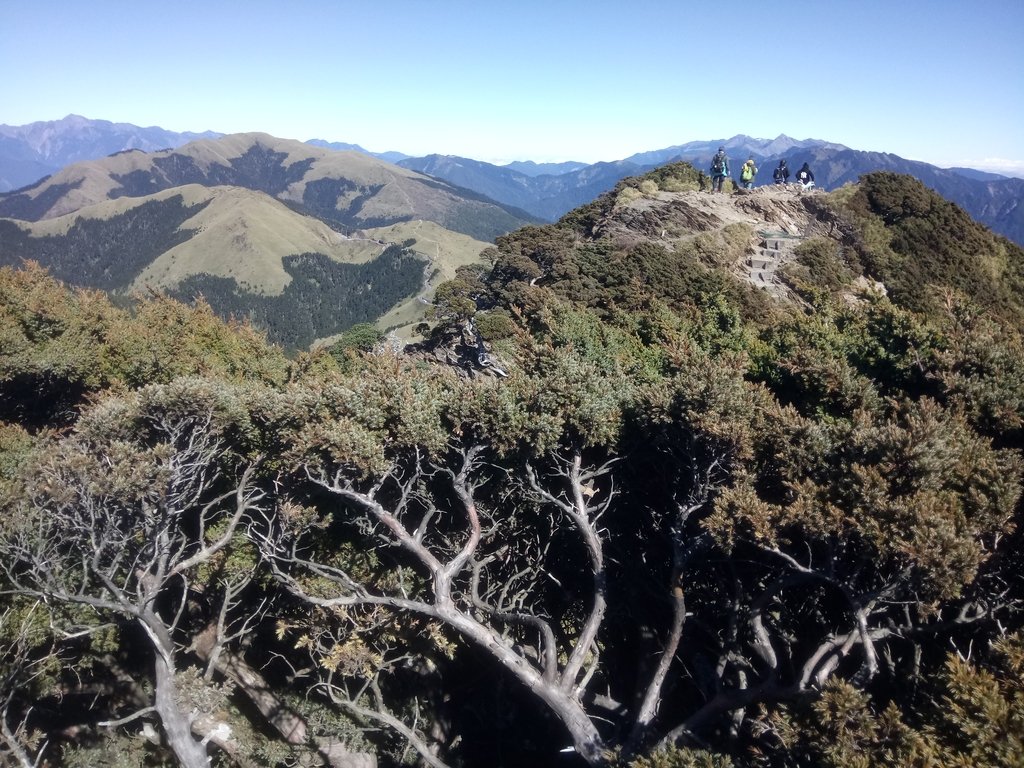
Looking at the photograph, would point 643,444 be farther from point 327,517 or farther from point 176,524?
point 176,524

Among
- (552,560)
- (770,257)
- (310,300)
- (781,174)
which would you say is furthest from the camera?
(310,300)

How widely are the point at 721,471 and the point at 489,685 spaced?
7448mm

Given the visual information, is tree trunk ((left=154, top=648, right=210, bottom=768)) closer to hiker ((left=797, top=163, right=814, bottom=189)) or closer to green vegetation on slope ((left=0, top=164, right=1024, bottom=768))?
green vegetation on slope ((left=0, top=164, right=1024, bottom=768))

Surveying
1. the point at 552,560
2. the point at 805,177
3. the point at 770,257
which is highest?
the point at 805,177

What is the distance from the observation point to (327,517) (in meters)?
11.3

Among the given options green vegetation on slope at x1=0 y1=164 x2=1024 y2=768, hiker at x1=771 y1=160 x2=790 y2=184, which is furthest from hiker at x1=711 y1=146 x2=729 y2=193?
green vegetation on slope at x1=0 y1=164 x2=1024 y2=768

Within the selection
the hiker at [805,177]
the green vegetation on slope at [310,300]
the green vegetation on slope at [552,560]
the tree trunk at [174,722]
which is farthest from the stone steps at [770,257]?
the green vegetation on slope at [310,300]

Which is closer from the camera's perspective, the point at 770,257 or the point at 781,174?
the point at 770,257

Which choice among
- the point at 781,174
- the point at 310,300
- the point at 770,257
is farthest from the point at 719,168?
the point at 310,300

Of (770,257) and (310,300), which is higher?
(770,257)

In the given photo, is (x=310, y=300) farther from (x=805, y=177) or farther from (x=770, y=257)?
(x=770, y=257)

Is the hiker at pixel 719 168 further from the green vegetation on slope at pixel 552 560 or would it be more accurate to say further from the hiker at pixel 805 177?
the green vegetation on slope at pixel 552 560

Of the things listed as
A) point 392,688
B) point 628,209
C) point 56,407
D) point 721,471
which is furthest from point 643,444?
point 628,209

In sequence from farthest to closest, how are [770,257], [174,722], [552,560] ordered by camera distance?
[770,257] < [552,560] < [174,722]
